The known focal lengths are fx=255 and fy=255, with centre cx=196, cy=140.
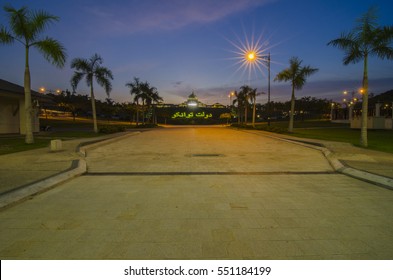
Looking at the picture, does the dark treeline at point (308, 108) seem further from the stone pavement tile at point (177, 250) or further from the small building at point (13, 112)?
the stone pavement tile at point (177, 250)

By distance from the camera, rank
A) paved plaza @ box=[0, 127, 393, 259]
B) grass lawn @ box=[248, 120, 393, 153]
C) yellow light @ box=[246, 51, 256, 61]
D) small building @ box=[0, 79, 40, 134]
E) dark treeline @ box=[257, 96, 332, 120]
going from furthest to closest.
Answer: dark treeline @ box=[257, 96, 332, 120] → yellow light @ box=[246, 51, 256, 61] → small building @ box=[0, 79, 40, 134] → grass lawn @ box=[248, 120, 393, 153] → paved plaza @ box=[0, 127, 393, 259]

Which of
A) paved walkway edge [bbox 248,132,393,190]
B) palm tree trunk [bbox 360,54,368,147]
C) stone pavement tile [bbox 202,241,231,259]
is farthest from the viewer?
palm tree trunk [bbox 360,54,368,147]

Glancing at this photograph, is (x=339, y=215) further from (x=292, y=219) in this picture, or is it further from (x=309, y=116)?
(x=309, y=116)

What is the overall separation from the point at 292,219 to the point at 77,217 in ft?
13.4

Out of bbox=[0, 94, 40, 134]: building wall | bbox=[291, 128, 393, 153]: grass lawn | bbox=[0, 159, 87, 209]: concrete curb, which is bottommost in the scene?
bbox=[0, 159, 87, 209]: concrete curb

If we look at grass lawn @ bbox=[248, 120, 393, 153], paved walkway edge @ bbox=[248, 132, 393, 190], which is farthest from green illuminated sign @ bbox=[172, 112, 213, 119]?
paved walkway edge @ bbox=[248, 132, 393, 190]

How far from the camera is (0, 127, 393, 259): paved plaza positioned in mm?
3625

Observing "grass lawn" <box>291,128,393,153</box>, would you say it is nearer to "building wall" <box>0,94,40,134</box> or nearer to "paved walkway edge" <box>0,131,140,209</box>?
"paved walkway edge" <box>0,131,140,209</box>

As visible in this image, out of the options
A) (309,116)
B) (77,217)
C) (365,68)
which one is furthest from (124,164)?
(309,116)

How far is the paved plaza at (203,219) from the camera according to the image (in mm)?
3625

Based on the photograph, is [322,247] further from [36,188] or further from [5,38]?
[5,38]

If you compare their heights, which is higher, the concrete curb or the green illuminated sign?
the green illuminated sign

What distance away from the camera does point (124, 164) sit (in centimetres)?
1052

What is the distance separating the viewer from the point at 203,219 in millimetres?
4770
